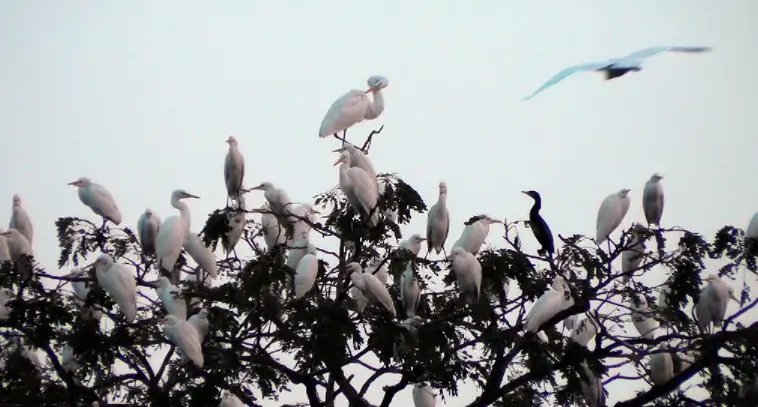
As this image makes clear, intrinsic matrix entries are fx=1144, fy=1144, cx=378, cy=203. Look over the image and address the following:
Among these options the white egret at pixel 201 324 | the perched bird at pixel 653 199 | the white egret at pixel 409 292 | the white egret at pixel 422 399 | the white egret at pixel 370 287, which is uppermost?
the perched bird at pixel 653 199

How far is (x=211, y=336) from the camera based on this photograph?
8.27 meters

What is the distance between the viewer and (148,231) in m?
9.87

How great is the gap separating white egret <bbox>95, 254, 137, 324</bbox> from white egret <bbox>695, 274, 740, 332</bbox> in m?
4.49

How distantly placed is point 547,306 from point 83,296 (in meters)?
4.37

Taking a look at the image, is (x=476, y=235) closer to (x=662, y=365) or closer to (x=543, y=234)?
(x=543, y=234)

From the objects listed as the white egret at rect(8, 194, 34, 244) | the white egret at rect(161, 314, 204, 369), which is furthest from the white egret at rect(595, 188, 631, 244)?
the white egret at rect(8, 194, 34, 244)

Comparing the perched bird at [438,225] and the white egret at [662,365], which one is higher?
the perched bird at [438,225]

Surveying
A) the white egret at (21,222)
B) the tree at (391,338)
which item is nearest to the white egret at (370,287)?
the tree at (391,338)

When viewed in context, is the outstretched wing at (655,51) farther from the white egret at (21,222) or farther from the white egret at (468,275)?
the white egret at (21,222)

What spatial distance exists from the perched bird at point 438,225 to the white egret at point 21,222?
4180 mm

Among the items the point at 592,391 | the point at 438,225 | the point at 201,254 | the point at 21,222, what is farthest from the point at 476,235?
the point at 21,222

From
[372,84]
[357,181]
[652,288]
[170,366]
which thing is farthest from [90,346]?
[372,84]

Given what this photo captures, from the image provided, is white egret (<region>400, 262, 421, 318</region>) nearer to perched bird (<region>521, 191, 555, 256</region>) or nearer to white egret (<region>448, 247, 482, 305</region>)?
white egret (<region>448, 247, 482, 305</region>)

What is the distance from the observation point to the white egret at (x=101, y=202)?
10.3 metres
